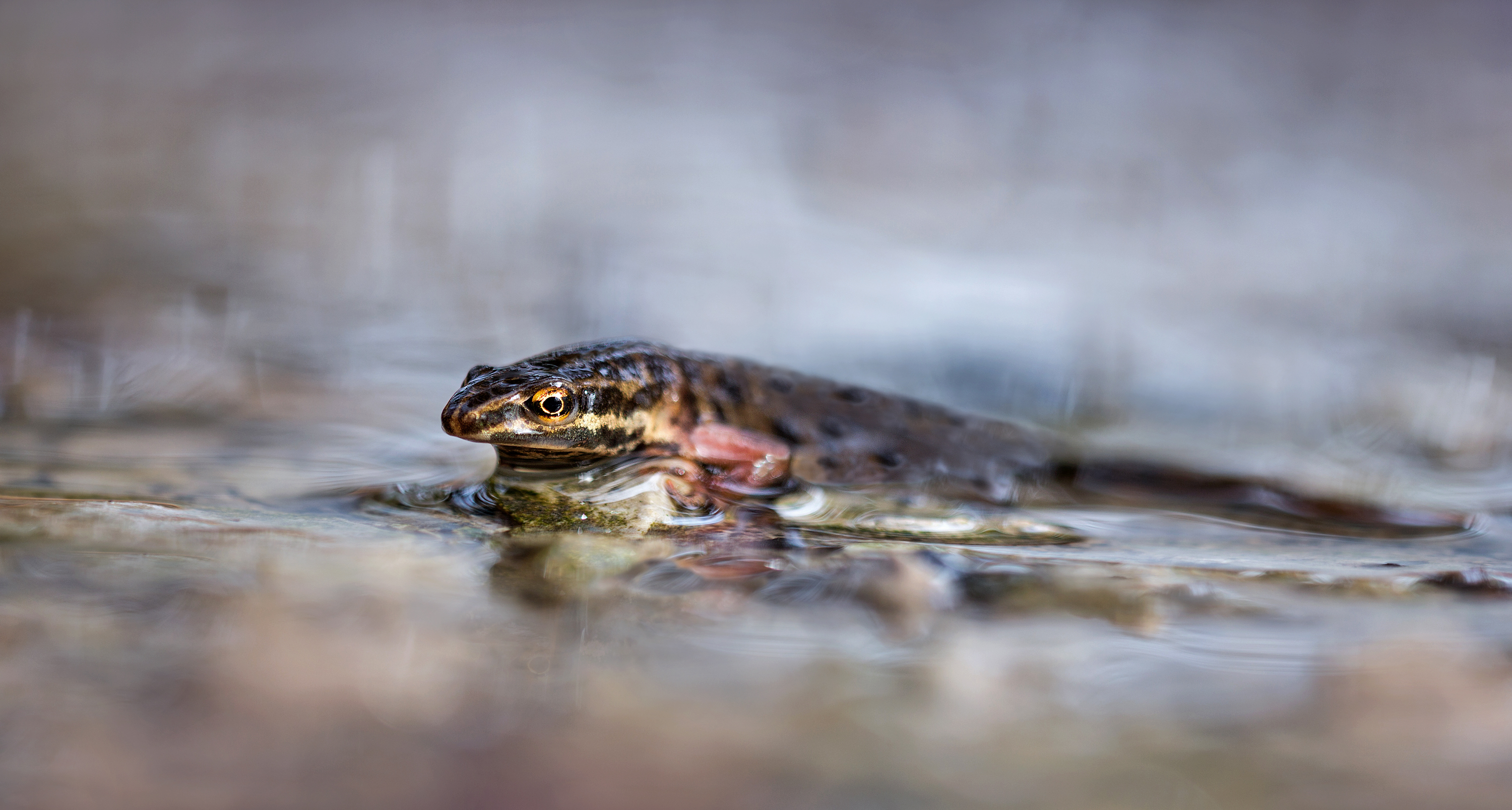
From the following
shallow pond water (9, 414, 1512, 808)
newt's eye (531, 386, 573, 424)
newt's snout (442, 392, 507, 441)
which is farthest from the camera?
newt's eye (531, 386, 573, 424)

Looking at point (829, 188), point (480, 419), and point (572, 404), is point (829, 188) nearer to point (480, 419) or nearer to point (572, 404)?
point (572, 404)

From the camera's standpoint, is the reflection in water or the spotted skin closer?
the reflection in water

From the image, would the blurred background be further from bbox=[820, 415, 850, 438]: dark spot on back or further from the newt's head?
the newt's head

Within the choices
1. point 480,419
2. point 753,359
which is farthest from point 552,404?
point 753,359

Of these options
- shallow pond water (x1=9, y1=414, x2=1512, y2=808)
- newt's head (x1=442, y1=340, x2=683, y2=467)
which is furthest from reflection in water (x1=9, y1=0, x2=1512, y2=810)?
newt's head (x1=442, y1=340, x2=683, y2=467)

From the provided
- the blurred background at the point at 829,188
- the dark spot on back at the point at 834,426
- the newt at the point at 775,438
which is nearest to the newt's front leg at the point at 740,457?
the newt at the point at 775,438

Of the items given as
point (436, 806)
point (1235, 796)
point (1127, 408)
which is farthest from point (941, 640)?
point (1127, 408)

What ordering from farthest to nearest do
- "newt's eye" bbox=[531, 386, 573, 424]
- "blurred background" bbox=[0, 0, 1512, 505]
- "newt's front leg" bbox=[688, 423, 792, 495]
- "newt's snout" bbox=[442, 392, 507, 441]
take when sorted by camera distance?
"blurred background" bbox=[0, 0, 1512, 505] → "newt's front leg" bbox=[688, 423, 792, 495] → "newt's eye" bbox=[531, 386, 573, 424] → "newt's snout" bbox=[442, 392, 507, 441]
